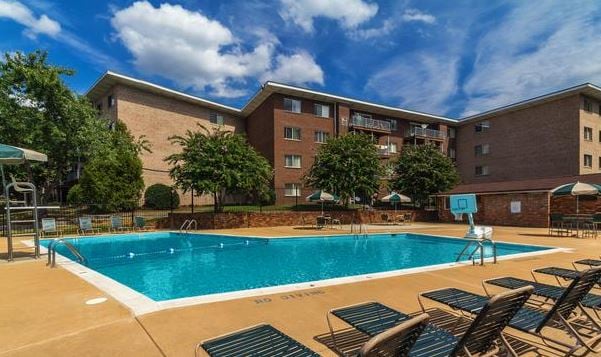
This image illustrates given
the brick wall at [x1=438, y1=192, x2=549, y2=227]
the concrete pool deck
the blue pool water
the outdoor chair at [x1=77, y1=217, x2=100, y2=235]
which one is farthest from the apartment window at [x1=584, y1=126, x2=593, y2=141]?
the outdoor chair at [x1=77, y1=217, x2=100, y2=235]

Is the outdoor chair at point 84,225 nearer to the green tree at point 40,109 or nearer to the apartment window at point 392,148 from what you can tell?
the green tree at point 40,109

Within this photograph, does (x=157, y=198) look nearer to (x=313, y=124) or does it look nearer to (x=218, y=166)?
(x=218, y=166)

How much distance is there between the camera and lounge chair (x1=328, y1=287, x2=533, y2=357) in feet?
8.79

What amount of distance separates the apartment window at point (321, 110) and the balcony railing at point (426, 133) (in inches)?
439

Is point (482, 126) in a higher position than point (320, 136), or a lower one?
higher

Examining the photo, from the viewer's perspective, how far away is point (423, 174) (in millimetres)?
31453

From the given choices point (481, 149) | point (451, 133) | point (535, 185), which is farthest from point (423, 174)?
point (451, 133)

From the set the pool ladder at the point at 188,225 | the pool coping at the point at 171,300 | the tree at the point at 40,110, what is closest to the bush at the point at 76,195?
the tree at the point at 40,110

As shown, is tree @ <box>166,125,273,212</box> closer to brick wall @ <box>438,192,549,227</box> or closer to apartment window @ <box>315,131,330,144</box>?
apartment window @ <box>315,131,330,144</box>

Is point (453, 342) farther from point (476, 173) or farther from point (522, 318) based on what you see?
point (476, 173)

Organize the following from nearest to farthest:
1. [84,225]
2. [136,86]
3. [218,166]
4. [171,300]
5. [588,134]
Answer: [171,300] < [84,225] < [218,166] < [136,86] < [588,134]

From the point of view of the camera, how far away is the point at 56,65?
23359mm

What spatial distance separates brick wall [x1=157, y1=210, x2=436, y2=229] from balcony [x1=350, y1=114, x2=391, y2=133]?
38.0 feet

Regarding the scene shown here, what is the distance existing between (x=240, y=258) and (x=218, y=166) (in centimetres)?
945
